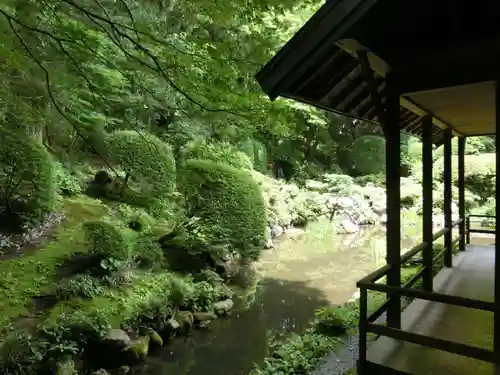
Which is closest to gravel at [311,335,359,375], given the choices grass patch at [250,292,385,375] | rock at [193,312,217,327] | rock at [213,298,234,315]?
grass patch at [250,292,385,375]

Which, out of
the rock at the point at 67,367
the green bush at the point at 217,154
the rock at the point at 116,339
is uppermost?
the green bush at the point at 217,154

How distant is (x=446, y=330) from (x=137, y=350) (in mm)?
3824

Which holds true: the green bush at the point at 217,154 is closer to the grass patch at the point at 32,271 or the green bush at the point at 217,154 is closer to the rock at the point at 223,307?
the grass patch at the point at 32,271

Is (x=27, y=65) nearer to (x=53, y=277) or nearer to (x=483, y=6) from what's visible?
(x=483, y=6)

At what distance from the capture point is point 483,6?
3066 mm

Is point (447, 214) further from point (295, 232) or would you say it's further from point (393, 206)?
point (295, 232)

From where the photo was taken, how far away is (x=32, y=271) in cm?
617

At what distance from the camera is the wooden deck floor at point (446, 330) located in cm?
346

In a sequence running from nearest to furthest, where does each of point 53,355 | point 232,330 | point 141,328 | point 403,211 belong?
point 53,355 < point 141,328 < point 232,330 < point 403,211

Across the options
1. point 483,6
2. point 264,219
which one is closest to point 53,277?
point 264,219

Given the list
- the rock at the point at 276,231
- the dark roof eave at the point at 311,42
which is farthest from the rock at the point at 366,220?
the dark roof eave at the point at 311,42

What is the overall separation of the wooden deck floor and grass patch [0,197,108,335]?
4206mm

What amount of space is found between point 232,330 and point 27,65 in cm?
527

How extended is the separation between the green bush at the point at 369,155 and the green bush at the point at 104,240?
1698cm
